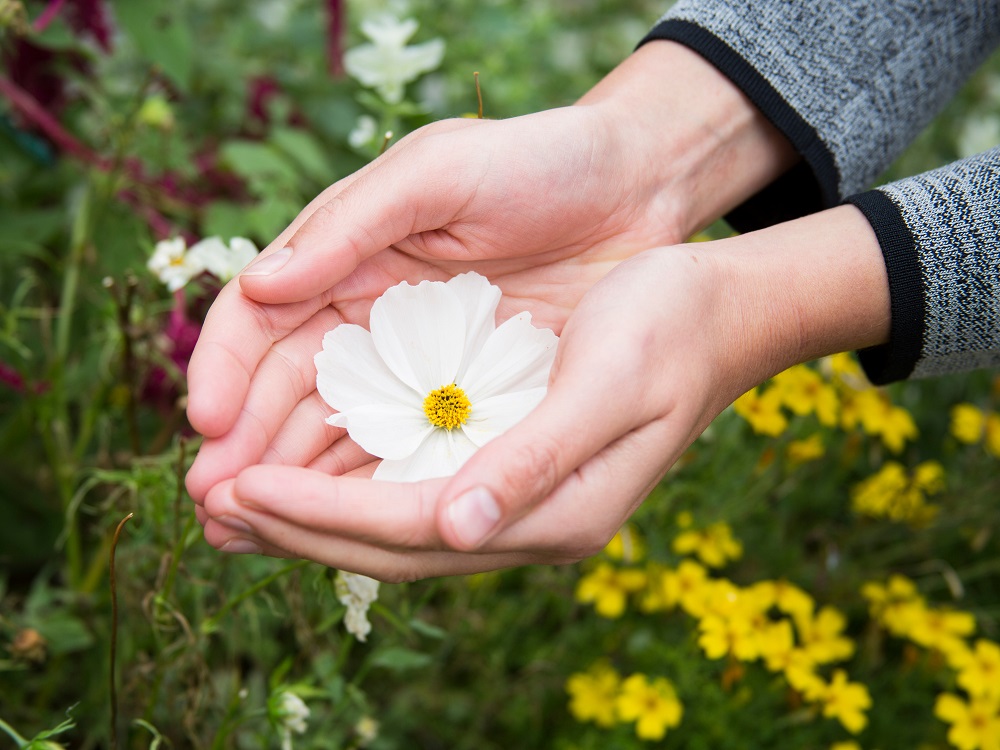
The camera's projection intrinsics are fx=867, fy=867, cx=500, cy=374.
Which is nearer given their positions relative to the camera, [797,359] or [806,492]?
[797,359]

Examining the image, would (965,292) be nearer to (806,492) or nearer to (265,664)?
(806,492)

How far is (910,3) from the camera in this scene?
1167mm

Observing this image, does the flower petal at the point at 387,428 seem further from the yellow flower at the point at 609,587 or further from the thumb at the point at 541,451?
the yellow flower at the point at 609,587

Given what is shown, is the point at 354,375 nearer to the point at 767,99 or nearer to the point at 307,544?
the point at 307,544

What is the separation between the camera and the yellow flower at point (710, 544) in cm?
130

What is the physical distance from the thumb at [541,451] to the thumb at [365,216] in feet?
0.75

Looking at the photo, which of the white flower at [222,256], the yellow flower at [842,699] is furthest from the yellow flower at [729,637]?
the white flower at [222,256]

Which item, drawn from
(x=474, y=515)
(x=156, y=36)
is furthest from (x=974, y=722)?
(x=156, y=36)

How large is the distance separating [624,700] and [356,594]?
50 centimetres

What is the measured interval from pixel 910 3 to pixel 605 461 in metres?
0.82

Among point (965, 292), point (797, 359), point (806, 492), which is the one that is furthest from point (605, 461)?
point (806, 492)

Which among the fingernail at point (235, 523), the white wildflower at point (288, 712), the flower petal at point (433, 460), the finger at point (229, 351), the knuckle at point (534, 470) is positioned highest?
the finger at point (229, 351)

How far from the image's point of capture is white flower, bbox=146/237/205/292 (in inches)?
39.2

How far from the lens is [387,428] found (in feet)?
2.93
